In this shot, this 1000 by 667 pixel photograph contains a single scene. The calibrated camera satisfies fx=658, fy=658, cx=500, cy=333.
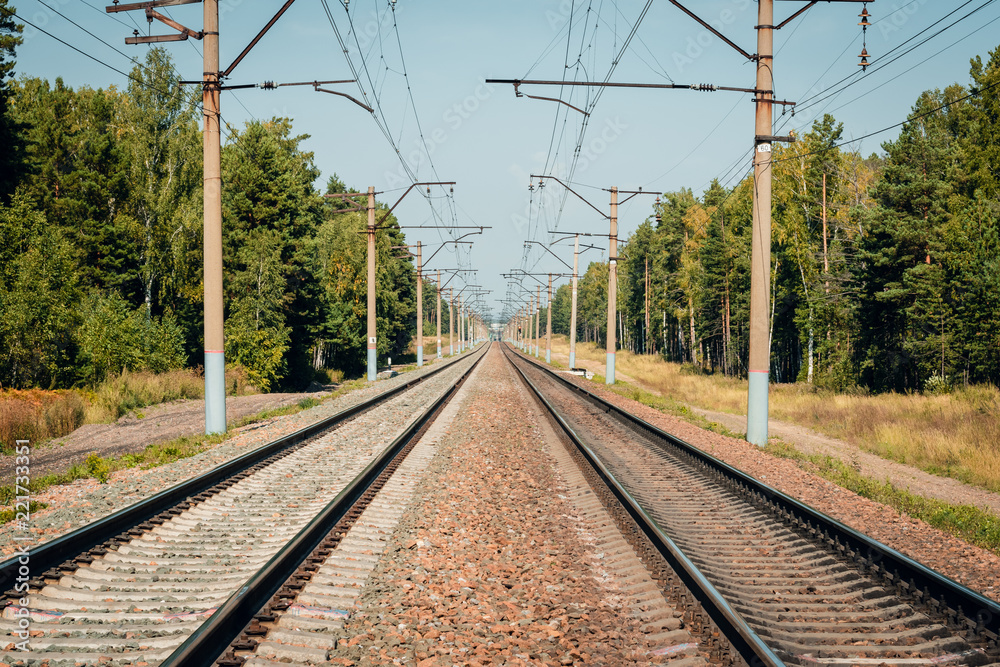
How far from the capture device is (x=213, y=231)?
47.1 ft

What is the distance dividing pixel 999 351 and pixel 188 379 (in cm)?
3112

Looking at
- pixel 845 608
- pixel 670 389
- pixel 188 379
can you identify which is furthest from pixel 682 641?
pixel 670 389

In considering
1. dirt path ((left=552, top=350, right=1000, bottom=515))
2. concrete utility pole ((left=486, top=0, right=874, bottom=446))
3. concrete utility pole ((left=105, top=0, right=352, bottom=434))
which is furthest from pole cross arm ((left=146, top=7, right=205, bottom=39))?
dirt path ((left=552, top=350, right=1000, bottom=515))

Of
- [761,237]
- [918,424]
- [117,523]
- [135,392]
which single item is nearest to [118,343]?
[135,392]

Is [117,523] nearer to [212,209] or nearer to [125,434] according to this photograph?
[212,209]

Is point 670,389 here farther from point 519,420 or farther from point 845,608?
point 845,608

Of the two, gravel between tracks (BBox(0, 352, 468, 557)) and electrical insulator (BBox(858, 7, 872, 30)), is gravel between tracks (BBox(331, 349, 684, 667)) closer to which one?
gravel between tracks (BBox(0, 352, 468, 557))

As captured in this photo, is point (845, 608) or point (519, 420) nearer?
point (845, 608)

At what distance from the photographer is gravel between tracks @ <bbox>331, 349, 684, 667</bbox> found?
4496 millimetres

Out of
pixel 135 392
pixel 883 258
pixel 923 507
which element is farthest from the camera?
pixel 883 258

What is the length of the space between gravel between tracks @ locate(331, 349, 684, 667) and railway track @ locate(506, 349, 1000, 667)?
2.29 feet

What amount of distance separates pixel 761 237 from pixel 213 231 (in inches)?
480

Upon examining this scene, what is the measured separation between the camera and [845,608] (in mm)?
5375

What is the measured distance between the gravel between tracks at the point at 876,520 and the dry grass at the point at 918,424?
356 cm
